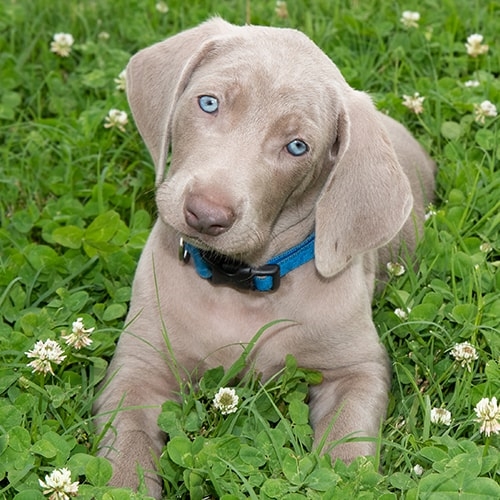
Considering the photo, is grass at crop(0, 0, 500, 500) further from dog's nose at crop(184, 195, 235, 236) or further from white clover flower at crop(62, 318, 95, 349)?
dog's nose at crop(184, 195, 235, 236)

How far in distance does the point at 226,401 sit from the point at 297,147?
37.3 inches

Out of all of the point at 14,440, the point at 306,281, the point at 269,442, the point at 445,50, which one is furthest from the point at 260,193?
the point at 445,50

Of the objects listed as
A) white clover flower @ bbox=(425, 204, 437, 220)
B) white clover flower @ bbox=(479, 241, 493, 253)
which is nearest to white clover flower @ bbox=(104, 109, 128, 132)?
white clover flower @ bbox=(425, 204, 437, 220)

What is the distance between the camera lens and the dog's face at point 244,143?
4047 mm

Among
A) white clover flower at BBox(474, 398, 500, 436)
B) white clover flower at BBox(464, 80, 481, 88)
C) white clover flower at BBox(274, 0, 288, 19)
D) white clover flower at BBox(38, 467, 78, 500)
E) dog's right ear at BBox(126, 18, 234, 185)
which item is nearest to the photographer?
white clover flower at BBox(38, 467, 78, 500)

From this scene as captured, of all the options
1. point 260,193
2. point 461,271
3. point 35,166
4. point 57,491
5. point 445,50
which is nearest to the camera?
point 57,491

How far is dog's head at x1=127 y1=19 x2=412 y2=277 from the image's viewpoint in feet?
13.5

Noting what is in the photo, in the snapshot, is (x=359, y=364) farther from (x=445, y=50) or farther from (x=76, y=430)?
(x=445, y=50)


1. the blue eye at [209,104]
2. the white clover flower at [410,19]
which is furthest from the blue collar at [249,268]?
the white clover flower at [410,19]

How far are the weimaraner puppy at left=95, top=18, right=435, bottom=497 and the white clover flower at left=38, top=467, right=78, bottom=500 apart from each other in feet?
1.03

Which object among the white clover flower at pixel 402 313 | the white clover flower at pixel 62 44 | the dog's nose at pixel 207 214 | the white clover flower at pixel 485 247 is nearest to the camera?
the dog's nose at pixel 207 214

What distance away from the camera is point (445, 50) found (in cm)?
684

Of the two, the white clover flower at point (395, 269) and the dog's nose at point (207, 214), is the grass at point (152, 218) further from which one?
the dog's nose at point (207, 214)

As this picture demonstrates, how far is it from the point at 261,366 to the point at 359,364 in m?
0.38
